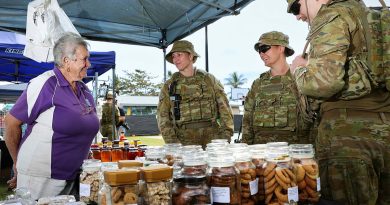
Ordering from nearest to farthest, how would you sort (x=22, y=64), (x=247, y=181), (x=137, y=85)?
(x=247, y=181), (x=22, y=64), (x=137, y=85)

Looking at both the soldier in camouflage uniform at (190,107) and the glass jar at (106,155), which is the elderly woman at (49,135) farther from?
the soldier in camouflage uniform at (190,107)

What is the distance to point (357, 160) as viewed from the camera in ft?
5.28

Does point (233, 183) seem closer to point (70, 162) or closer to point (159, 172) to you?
point (159, 172)

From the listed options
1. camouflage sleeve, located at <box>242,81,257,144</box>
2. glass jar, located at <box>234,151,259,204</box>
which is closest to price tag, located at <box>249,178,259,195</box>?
glass jar, located at <box>234,151,259,204</box>

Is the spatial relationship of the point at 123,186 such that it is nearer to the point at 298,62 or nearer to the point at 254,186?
the point at 254,186

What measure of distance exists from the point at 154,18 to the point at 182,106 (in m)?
2.21

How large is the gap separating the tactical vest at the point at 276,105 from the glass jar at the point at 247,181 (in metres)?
1.76

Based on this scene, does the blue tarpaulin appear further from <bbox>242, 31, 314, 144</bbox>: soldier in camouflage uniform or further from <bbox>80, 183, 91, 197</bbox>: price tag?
<bbox>80, 183, 91, 197</bbox>: price tag

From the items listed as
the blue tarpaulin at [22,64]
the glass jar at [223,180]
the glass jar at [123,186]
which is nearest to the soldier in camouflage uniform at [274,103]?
the glass jar at [223,180]

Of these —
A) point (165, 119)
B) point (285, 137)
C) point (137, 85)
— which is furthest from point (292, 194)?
point (137, 85)

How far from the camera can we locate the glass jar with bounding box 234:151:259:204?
127 centimetres

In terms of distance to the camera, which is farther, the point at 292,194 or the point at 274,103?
the point at 274,103

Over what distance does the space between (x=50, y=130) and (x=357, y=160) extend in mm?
1615

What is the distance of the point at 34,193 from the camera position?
6.28 feet
